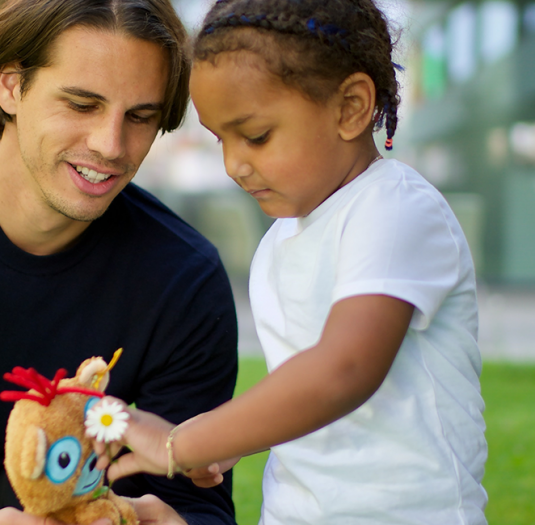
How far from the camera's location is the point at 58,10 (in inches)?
84.7

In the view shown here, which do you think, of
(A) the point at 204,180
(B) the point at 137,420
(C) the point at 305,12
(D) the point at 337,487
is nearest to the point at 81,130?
(C) the point at 305,12

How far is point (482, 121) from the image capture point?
27.8ft

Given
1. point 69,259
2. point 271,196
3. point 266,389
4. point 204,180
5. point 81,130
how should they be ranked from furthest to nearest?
point 204,180
point 69,259
point 81,130
point 271,196
point 266,389

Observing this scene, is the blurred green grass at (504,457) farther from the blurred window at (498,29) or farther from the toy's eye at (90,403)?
the blurred window at (498,29)

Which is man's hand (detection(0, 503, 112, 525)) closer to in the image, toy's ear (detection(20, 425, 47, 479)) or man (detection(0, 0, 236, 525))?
toy's ear (detection(20, 425, 47, 479))

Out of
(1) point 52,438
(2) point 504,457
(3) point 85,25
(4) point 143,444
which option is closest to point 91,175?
(3) point 85,25

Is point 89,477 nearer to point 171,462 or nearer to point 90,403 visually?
point 90,403

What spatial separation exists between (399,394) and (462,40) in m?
7.63

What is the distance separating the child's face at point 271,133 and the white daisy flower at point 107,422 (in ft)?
1.72

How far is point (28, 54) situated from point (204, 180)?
6.27m

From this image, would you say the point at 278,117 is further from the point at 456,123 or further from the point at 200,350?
the point at 456,123

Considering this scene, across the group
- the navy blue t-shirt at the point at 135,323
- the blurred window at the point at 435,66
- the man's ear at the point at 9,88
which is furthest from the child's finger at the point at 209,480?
the blurred window at the point at 435,66

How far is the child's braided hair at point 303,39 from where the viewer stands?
143cm

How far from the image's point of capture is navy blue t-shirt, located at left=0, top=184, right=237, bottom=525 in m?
2.16
